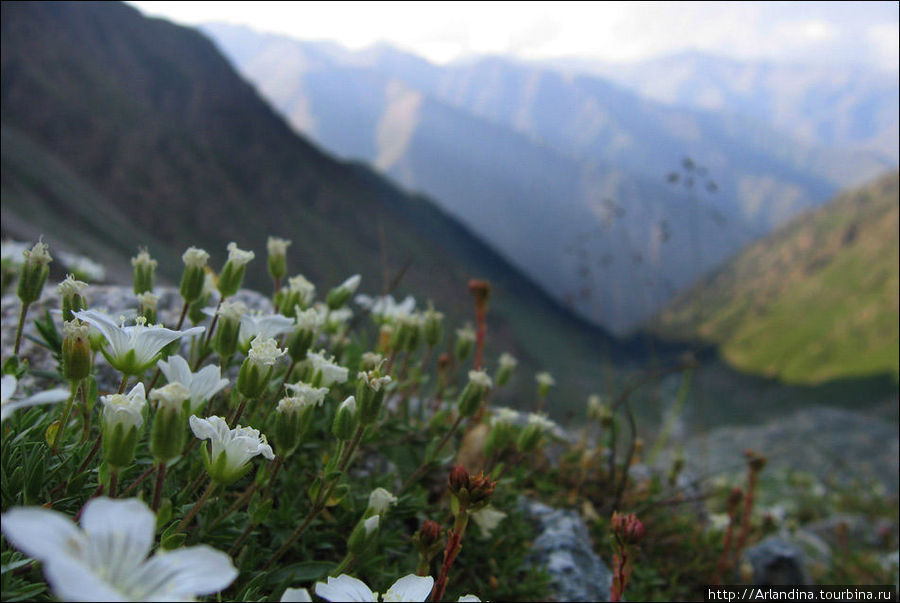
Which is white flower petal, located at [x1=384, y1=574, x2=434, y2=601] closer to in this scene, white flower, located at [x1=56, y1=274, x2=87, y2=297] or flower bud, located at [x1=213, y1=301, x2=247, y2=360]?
flower bud, located at [x1=213, y1=301, x2=247, y2=360]

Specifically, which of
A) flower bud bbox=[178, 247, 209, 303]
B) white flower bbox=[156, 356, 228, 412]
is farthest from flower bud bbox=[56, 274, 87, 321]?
white flower bbox=[156, 356, 228, 412]

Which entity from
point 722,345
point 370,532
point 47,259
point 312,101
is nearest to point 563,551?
point 370,532

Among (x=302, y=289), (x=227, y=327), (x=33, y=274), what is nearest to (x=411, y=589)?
(x=227, y=327)

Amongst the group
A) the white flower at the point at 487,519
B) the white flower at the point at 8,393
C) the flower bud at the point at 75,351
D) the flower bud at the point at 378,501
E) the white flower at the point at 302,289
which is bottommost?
the white flower at the point at 8,393

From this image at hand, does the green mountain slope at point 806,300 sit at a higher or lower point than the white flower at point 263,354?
higher

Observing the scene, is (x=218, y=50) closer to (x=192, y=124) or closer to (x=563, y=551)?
(x=192, y=124)

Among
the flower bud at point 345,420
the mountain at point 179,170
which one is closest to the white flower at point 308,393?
the flower bud at point 345,420

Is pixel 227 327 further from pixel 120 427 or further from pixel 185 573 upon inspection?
pixel 185 573

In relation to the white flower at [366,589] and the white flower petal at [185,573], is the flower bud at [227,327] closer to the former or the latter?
the white flower at [366,589]
